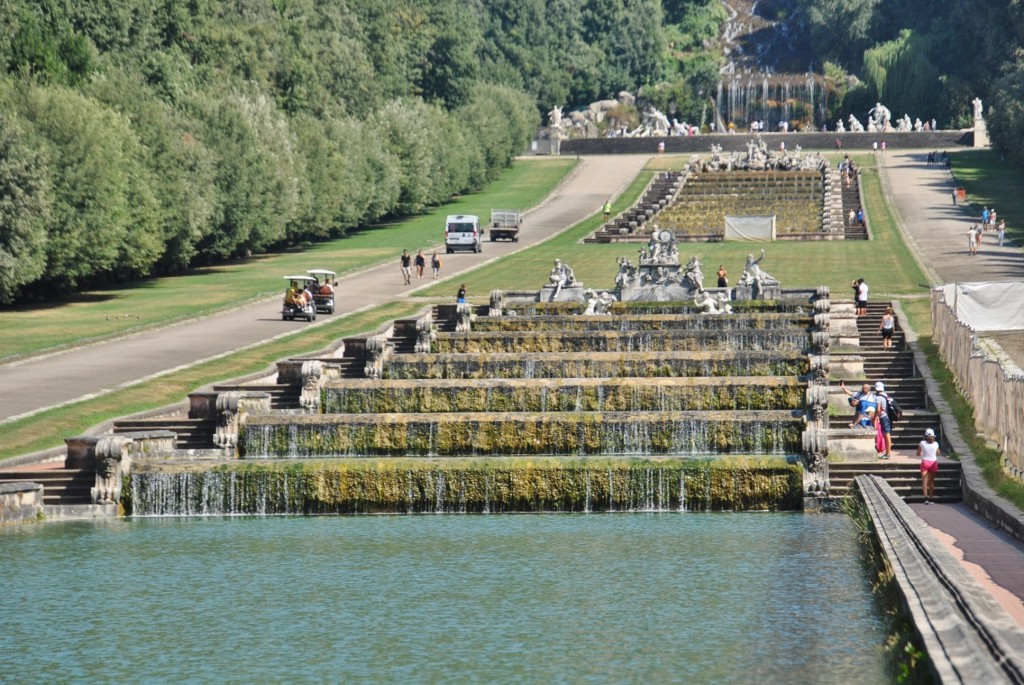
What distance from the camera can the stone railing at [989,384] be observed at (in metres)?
33.7

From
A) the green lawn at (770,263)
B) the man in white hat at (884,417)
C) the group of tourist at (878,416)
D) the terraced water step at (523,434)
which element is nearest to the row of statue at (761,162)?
the green lawn at (770,263)

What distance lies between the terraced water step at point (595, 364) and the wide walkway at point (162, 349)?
7864 mm

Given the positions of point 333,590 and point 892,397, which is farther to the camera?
point 892,397

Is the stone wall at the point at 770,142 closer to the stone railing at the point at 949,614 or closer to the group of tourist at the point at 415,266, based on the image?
the group of tourist at the point at 415,266

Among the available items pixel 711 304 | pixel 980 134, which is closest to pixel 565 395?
pixel 711 304

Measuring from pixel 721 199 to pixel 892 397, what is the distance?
7007 centimetres

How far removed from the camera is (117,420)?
4281cm

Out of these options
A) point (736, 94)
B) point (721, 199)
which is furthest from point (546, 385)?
point (736, 94)

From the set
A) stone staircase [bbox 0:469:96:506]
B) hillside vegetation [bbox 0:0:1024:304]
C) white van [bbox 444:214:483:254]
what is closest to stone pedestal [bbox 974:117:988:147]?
hillside vegetation [bbox 0:0:1024:304]

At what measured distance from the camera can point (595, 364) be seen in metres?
50.2

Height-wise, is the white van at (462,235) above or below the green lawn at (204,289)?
above

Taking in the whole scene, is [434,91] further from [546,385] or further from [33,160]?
[546,385]

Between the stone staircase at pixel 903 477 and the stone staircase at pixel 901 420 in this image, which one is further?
the stone staircase at pixel 901 420

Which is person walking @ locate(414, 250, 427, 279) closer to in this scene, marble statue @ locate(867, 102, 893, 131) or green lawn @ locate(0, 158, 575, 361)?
green lawn @ locate(0, 158, 575, 361)
